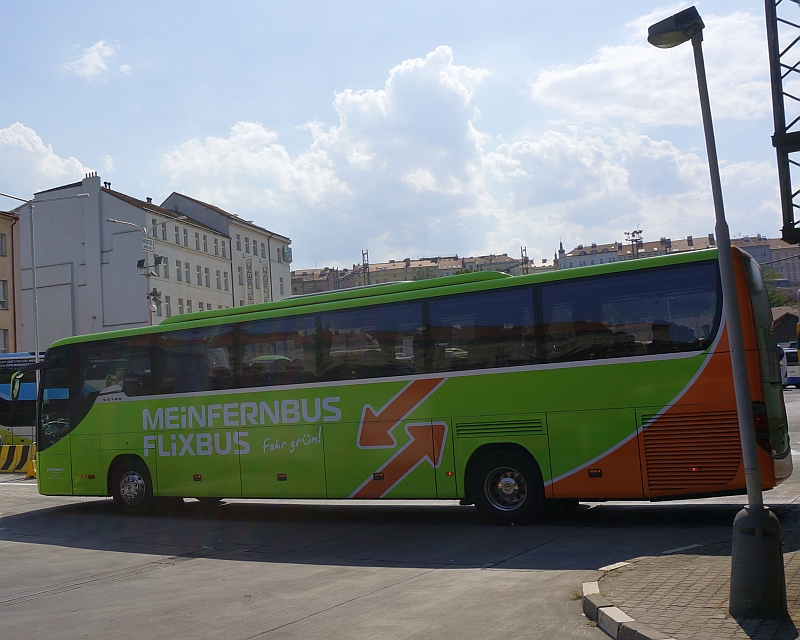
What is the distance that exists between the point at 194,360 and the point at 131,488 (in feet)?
9.56

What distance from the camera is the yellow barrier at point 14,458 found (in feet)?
92.1

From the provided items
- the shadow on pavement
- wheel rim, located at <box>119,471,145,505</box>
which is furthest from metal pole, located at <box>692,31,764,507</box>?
wheel rim, located at <box>119,471,145,505</box>

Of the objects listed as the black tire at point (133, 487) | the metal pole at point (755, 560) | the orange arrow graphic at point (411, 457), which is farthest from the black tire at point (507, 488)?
the black tire at point (133, 487)

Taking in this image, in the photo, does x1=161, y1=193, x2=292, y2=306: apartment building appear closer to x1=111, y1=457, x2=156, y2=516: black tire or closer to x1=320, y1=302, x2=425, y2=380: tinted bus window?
x1=111, y1=457, x2=156, y2=516: black tire

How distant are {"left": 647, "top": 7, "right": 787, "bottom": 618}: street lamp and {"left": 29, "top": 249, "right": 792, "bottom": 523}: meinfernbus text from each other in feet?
13.2

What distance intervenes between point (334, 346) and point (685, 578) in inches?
287

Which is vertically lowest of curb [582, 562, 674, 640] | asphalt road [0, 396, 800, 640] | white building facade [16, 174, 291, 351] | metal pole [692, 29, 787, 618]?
asphalt road [0, 396, 800, 640]

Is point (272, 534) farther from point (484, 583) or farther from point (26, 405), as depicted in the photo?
point (26, 405)

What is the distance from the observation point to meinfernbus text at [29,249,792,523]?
11031 millimetres

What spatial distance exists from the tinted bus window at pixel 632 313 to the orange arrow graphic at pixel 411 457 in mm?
2126

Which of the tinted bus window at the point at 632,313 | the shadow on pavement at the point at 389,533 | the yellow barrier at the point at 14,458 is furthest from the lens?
the yellow barrier at the point at 14,458

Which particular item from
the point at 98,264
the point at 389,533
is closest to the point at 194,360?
the point at 389,533

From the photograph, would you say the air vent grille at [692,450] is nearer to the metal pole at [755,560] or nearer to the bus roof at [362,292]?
the bus roof at [362,292]

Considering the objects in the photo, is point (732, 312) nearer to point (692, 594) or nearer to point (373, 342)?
point (692, 594)
